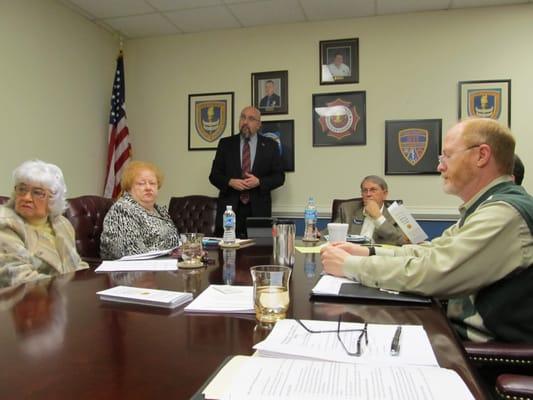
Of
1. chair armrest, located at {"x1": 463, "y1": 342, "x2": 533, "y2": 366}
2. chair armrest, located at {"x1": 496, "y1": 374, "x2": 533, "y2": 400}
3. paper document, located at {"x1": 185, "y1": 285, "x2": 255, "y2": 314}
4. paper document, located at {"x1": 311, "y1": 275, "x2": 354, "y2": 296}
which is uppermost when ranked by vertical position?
paper document, located at {"x1": 311, "y1": 275, "x2": 354, "y2": 296}

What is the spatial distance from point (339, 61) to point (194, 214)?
6.82ft

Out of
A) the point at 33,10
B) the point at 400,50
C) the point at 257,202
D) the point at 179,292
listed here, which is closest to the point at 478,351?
the point at 179,292

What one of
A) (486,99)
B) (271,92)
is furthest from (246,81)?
(486,99)

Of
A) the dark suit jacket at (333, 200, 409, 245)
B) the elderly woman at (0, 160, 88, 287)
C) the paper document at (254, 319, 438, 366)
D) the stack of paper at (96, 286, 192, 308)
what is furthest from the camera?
the dark suit jacket at (333, 200, 409, 245)

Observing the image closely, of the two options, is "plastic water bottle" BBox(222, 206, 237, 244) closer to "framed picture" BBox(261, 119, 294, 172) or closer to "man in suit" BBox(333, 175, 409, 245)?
"man in suit" BBox(333, 175, 409, 245)

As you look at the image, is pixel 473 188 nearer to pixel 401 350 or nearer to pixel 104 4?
pixel 401 350

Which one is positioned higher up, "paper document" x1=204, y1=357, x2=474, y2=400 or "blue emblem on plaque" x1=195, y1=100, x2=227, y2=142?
"blue emblem on plaque" x1=195, y1=100, x2=227, y2=142

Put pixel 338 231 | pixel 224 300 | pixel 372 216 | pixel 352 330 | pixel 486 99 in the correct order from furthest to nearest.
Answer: pixel 486 99, pixel 372 216, pixel 338 231, pixel 224 300, pixel 352 330

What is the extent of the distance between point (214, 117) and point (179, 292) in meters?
3.49

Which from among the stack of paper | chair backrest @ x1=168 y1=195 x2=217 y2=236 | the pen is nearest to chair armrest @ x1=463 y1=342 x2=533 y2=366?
the pen

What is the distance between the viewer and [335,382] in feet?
1.91

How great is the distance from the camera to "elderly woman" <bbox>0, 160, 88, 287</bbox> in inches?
64.3

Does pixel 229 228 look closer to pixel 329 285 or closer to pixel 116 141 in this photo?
pixel 329 285

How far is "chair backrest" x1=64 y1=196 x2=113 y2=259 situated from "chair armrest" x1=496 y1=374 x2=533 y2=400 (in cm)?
230
